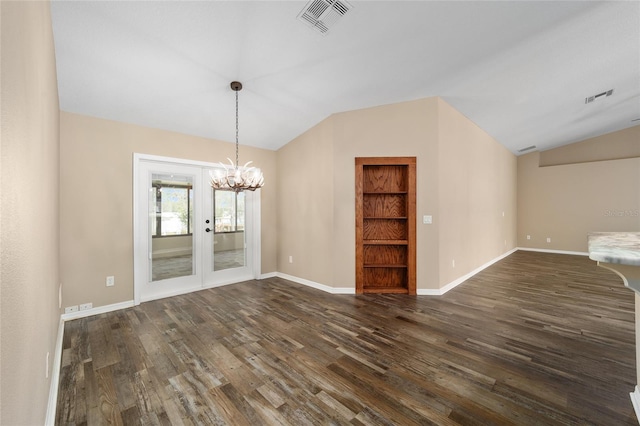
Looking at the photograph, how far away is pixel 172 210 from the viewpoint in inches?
160

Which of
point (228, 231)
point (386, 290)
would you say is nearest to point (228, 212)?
point (228, 231)

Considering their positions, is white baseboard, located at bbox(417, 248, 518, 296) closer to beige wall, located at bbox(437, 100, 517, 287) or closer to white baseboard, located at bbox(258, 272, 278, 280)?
beige wall, located at bbox(437, 100, 517, 287)

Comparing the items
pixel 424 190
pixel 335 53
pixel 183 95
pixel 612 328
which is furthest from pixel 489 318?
pixel 183 95

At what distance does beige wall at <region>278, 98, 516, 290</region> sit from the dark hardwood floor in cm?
74

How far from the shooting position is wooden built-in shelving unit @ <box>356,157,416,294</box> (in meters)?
4.12

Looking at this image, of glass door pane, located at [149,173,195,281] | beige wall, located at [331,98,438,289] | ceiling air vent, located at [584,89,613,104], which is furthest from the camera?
ceiling air vent, located at [584,89,613,104]

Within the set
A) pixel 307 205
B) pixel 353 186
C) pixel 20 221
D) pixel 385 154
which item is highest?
pixel 385 154

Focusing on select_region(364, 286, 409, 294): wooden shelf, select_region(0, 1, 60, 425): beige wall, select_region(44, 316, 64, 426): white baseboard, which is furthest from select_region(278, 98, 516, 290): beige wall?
select_region(0, 1, 60, 425): beige wall

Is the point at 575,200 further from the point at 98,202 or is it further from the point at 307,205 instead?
the point at 98,202

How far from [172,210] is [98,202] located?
91cm

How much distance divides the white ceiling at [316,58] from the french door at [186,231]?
75 centimetres

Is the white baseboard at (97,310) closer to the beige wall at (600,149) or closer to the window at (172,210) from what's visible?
the window at (172,210)

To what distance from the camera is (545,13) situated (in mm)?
2541

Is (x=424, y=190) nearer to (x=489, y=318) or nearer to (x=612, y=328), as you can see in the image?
(x=489, y=318)
